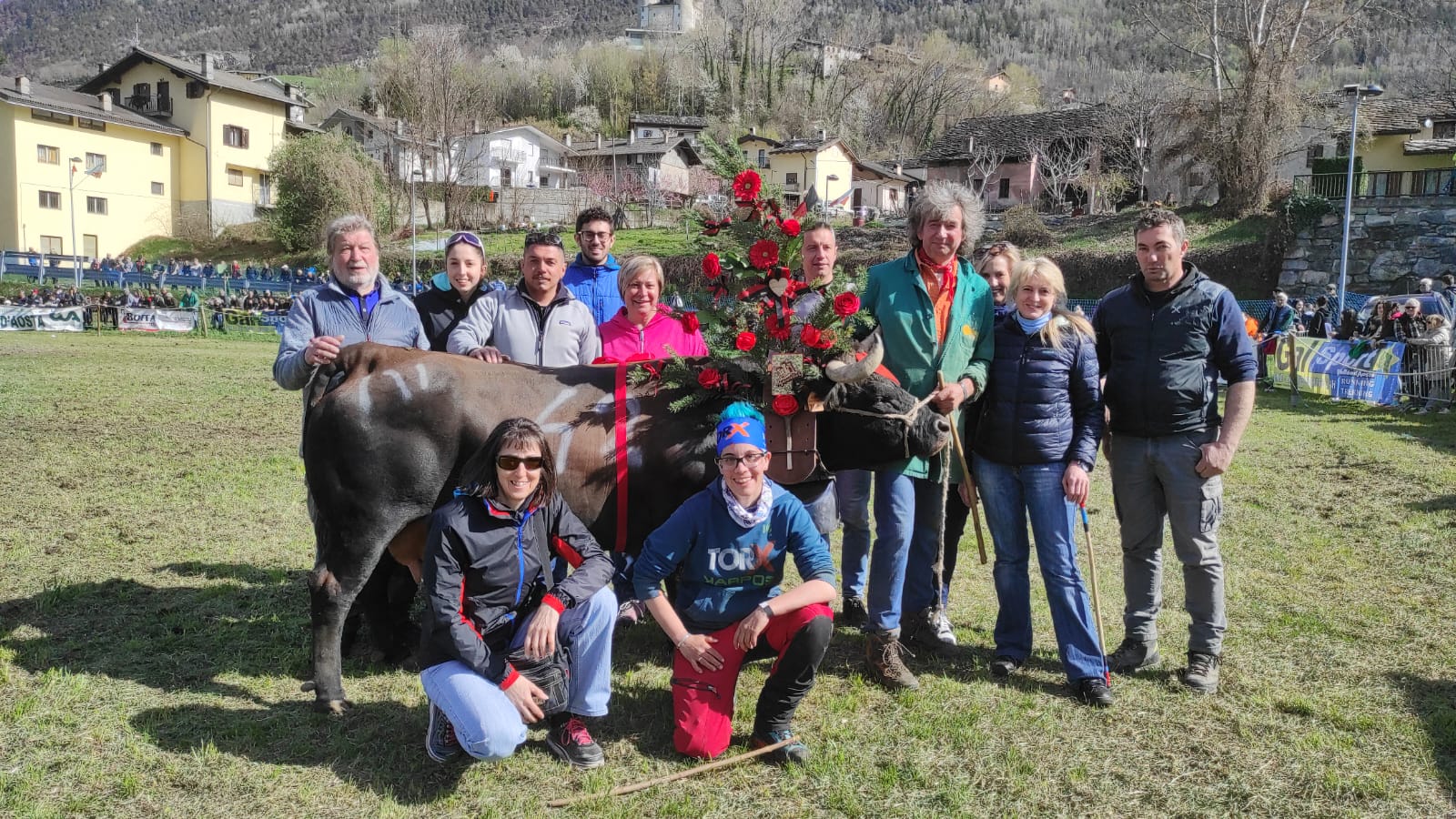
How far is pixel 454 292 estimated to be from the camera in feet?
19.7

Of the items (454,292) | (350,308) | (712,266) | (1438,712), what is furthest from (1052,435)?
(350,308)

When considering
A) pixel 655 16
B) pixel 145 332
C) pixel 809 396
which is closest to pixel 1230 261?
pixel 809 396

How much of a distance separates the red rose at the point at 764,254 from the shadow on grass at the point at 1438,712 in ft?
11.9

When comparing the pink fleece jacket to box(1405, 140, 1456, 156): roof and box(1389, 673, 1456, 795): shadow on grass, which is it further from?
box(1405, 140, 1456, 156): roof

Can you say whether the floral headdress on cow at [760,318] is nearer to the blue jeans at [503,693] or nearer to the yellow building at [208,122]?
the blue jeans at [503,693]

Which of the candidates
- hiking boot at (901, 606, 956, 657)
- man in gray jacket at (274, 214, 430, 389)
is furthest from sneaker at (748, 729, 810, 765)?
man in gray jacket at (274, 214, 430, 389)

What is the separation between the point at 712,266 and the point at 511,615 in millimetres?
1963

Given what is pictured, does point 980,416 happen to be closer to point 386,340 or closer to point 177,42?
point 386,340

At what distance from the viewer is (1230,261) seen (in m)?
A: 32.0

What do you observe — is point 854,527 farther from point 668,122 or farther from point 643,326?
point 668,122

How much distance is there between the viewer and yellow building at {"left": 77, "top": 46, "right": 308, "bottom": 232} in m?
54.7

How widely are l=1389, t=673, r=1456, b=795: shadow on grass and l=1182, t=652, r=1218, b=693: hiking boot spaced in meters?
0.85

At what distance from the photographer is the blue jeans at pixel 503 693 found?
3701 millimetres

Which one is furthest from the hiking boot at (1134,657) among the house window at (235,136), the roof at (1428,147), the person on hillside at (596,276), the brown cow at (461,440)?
the house window at (235,136)
